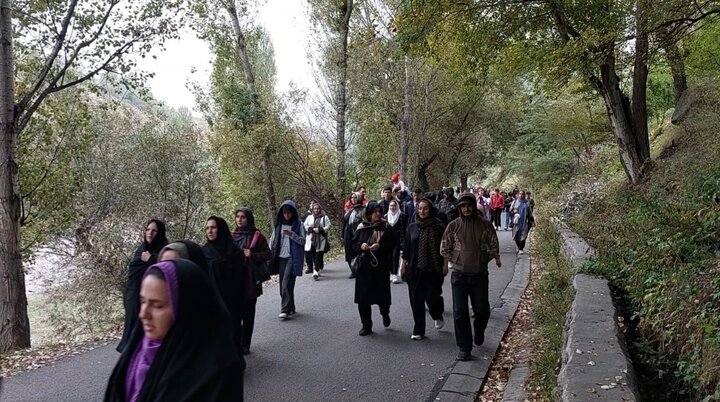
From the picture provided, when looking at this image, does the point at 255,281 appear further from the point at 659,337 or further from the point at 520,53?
the point at 520,53

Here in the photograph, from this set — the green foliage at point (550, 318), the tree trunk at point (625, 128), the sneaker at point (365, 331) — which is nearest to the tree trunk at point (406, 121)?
the tree trunk at point (625, 128)

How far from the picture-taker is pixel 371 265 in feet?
23.9

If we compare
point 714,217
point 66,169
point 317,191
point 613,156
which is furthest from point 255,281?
point 613,156

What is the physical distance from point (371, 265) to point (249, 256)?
5.58 ft

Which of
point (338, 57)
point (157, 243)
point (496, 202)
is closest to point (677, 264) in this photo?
point (157, 243)

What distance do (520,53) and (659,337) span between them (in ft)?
28.2

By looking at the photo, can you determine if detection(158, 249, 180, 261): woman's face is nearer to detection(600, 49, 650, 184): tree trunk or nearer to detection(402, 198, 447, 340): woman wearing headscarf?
detection(402, 198, 447, 340): woman wearing headscarf

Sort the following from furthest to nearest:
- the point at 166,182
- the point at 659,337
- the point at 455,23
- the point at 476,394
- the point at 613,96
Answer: the point at 166,182 → the point at 613,96 → the point at 455,23 → the point at 476,394 → the point at 659,337

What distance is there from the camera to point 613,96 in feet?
40.6

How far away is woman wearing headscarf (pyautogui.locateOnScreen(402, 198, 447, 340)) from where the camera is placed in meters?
7.12

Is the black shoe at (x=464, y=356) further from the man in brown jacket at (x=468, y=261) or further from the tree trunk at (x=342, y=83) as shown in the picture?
the tree trunk at (x=342, y=83)

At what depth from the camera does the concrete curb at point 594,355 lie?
360 cm

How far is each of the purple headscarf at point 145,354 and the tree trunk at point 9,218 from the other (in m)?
7.38

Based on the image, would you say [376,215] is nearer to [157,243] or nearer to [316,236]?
[157,243]
